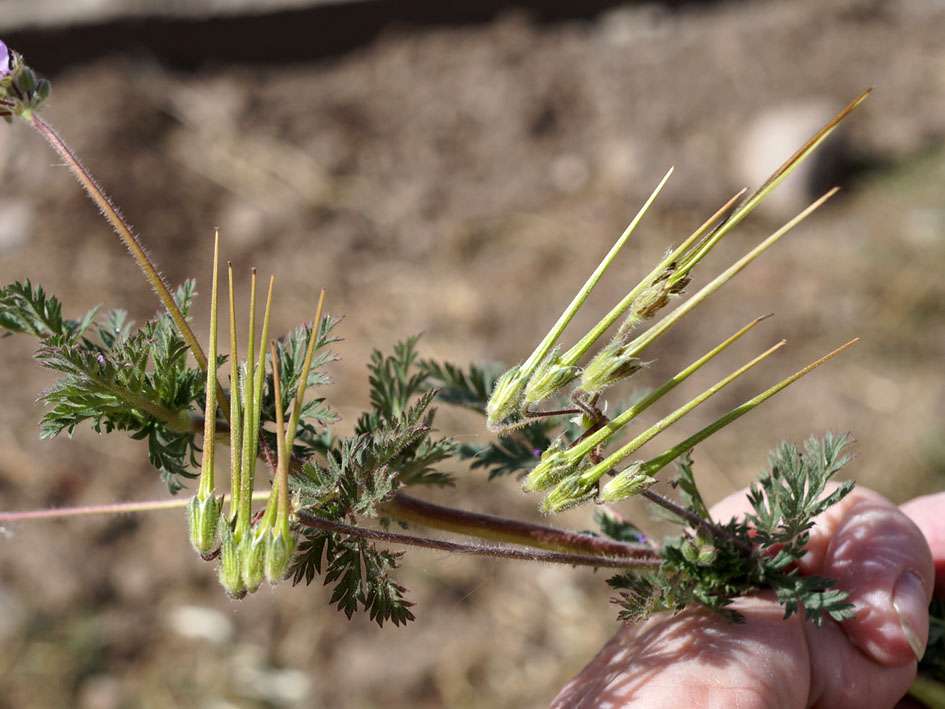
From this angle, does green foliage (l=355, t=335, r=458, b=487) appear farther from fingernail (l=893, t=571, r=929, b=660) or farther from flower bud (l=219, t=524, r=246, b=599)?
fingernail (l=893, t=571, r=929, b=660)

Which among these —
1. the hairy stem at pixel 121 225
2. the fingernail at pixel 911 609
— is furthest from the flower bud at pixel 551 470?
the fingernail at pixel 911 609

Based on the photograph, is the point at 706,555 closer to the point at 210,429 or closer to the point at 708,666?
the point at 708,666

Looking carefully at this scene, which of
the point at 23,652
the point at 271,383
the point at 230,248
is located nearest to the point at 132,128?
the point at 230,248

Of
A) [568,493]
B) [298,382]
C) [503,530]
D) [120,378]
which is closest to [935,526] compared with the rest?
[503,530]

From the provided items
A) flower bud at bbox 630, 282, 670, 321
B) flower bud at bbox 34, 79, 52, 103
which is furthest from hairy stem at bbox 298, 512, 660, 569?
flower bud at bbox 34, 79, 52, 103

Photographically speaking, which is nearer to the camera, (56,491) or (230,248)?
(56,491)

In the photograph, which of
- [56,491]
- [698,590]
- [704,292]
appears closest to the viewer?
[704,292]

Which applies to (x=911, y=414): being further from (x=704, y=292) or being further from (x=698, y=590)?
(x=704, y=292)
